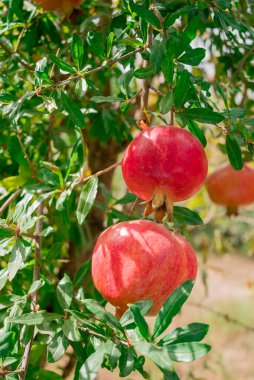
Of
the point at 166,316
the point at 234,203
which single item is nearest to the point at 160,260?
the point at 166,316

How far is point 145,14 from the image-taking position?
767 millimetres

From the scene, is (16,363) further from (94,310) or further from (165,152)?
(165,152)

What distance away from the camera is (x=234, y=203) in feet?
5.32

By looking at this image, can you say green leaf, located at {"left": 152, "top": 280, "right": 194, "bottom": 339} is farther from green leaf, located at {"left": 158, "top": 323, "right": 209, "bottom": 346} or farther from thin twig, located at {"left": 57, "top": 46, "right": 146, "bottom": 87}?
thin twig, located at {"left": 57, "top": 46, "right": 146, "bottom": 87}

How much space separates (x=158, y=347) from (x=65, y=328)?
156 millimetres

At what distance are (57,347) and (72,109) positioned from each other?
0.33 metres

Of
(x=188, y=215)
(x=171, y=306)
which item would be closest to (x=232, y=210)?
(x=188, y=215)

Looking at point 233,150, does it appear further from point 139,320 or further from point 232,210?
point 232,210

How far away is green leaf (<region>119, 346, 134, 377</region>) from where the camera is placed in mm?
666

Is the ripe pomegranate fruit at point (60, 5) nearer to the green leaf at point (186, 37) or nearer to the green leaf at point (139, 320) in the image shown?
the green leaf at point (186, 37)

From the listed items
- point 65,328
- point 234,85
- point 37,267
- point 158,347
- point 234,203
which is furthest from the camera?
point 234,203

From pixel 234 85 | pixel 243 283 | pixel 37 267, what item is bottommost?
pixel 243 283

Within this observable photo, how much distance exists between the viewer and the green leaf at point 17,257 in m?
0.79

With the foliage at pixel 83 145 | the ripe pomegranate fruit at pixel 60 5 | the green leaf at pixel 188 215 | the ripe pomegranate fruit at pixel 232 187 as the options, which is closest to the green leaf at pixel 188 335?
the foliage at pixel 83 145
